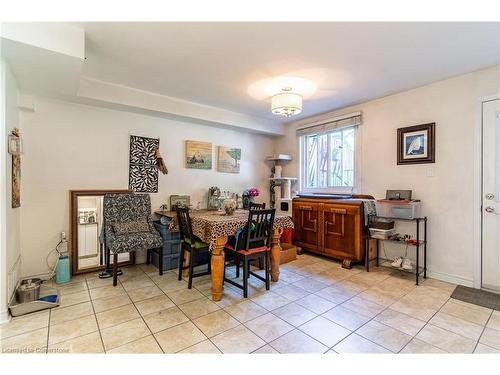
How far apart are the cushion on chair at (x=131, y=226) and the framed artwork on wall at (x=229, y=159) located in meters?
1.67

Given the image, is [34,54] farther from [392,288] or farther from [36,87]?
[392,288]

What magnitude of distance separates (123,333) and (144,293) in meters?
0.74

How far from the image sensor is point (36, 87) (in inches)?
103

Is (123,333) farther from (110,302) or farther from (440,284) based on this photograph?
(440,284)

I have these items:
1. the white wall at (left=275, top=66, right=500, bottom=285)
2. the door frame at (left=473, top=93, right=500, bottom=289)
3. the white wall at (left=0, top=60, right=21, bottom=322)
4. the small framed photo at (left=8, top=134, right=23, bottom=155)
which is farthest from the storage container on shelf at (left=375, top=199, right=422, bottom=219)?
the small framed photo at (left=8, top=134, right=23, bottom=155)

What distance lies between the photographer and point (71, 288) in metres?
2.69

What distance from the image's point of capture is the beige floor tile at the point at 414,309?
2127mm

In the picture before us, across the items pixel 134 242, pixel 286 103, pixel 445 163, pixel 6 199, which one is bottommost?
pixel 134 242

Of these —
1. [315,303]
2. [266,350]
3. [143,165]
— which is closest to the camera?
[266,350]

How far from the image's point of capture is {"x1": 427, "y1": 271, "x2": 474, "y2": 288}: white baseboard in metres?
2.75

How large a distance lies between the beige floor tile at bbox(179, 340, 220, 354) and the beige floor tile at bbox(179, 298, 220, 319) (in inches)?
15.9

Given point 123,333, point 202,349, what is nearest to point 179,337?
point 202,349
